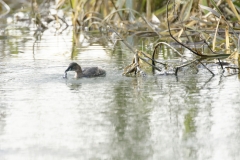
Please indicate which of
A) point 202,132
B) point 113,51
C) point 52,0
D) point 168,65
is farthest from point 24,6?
point 202,132

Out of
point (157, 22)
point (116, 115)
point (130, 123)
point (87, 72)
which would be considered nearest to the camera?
point (130, 123)

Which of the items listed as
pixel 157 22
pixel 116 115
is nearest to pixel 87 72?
pixel 116 115

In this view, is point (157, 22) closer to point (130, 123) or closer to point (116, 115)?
point (116, 115)

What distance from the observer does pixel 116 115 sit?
470 centimetres

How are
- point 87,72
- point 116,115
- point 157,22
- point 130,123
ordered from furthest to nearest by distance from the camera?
point 157,22 → point 87,72 → point 116,115 → point 130,123

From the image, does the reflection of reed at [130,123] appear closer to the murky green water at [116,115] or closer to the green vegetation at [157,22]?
the murky green water at [116,115]

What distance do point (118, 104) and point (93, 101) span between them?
7.4 inches

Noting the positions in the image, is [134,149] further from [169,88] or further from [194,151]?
[169,88]

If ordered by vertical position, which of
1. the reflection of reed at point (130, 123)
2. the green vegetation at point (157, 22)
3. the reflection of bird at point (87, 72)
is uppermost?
the green vegetation at point (157, 22)

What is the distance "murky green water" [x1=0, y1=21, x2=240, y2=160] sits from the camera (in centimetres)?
388

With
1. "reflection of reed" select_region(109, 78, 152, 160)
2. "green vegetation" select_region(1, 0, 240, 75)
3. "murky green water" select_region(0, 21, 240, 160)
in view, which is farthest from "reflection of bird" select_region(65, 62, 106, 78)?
"green vegetation" select_region(1, 0, 240, 75)

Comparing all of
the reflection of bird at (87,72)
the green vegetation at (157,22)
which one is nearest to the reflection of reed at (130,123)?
the reflection of bird at (87,72)

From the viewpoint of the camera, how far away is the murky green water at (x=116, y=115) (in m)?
3.88

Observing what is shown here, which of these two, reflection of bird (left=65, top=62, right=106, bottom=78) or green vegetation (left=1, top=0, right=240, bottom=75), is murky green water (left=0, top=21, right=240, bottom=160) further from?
green vegetation (left=1, top=0, right=240, bottom=75)
